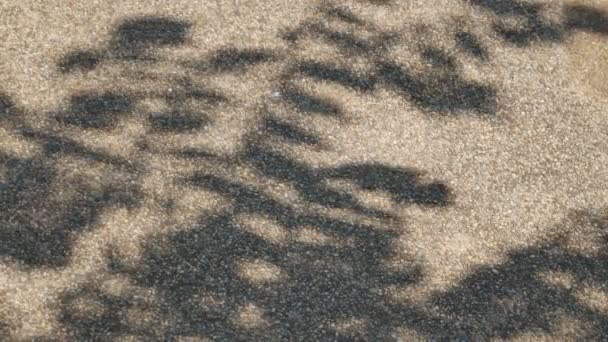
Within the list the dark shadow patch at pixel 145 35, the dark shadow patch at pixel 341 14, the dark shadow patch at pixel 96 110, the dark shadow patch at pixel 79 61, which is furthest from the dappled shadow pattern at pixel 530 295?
the dark shadow patch at pixel 79 61

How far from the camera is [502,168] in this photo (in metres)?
5.08

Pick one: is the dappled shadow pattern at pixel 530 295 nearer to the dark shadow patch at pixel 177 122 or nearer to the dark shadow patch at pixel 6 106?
the dark shadow patch at pixel 177 122

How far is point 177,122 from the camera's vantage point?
16.1 ft

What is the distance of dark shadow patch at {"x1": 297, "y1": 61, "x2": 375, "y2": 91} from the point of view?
209 inches

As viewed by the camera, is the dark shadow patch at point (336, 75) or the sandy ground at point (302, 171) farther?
the dark shadow patch at point (336, 75)

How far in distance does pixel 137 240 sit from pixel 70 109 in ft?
3.08

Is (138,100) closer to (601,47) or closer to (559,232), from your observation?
(559,232)

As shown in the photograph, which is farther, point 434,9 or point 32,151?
point 434,9

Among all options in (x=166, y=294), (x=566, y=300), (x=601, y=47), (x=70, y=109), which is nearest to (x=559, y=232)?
(x=566, y=300)

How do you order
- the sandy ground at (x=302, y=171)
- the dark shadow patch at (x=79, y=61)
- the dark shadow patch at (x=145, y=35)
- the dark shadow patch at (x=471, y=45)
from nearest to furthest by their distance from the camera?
the sandy ground at (x=302, y=171), the dark shadow patch at (x=79, y=61), the dark shadow patch at (x=145, y=35), the dark shadow patch at (x=471, y=45)

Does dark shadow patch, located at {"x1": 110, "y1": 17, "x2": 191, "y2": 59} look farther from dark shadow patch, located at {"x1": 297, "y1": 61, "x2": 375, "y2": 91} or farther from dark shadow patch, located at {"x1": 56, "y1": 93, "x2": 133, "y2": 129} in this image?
dark shadow patch, located at {"x1": 297, "y1": 61, "x2": 375, "y2": 91}

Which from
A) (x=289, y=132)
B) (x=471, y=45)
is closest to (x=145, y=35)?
(x=289, y=132)

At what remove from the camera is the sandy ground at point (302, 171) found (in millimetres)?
4266

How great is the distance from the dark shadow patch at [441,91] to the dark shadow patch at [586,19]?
907 mm
